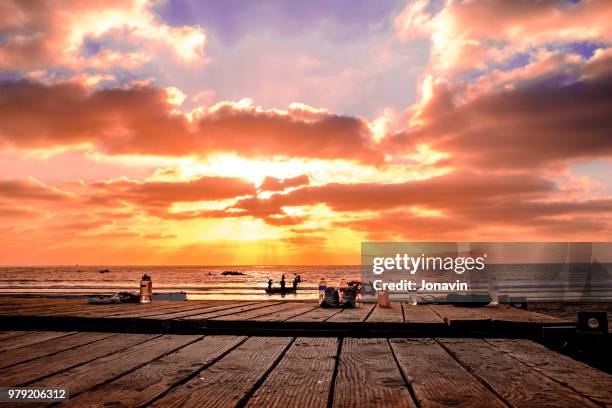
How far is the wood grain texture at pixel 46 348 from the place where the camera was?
2672 millimetres

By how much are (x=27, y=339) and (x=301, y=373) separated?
2.32 m

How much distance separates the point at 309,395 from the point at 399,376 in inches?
21.7

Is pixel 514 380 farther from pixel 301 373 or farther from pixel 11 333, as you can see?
pixel 11 333

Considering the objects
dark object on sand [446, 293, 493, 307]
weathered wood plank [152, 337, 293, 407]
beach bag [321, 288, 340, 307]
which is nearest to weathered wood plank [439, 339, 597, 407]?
weathered wood plank [152, 337, 293, 407]

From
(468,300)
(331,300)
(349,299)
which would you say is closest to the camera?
(349,299)

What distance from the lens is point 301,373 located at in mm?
2293

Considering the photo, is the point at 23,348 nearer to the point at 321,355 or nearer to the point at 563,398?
the point at 321,355

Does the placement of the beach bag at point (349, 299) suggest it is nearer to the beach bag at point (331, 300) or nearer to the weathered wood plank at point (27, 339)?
the beach bag at point (331, 300)

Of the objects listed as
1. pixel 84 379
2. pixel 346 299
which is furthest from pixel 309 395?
pixel 346 299

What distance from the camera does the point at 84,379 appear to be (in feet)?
7.18

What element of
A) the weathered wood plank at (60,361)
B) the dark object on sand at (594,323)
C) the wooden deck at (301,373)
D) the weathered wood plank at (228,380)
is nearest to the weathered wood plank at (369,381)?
the wooden deck at (301,373)

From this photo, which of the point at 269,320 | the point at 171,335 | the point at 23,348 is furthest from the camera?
the point at 269,320

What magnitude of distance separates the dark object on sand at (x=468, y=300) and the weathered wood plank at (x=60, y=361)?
5393 millimetres

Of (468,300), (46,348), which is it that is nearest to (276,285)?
(468,300)
